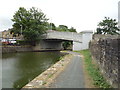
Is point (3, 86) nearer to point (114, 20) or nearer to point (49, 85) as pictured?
point (49, 85)

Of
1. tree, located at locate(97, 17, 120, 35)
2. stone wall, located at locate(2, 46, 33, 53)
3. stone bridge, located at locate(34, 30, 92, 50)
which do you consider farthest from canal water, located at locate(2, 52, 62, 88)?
tree, located at locate(97, 17, 120, 35)

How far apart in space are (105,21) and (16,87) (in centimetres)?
2134

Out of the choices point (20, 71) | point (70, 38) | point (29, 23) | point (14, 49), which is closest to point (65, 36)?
point (70, 38)

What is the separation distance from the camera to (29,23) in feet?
75.0

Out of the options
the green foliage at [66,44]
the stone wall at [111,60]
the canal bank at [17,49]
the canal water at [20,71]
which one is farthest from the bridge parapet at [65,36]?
the stone wall at [111,60]

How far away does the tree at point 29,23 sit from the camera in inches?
886

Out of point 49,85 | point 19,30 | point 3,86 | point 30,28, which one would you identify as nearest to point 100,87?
point 49,85

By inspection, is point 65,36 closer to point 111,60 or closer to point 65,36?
point 65,36

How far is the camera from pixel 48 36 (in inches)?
971

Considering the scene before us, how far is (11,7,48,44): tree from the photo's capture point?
22516 mm

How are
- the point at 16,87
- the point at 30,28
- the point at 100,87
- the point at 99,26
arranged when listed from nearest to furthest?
the point at 100,87 < the point at 16,87 < the point at 30,28 < the point at 99,26

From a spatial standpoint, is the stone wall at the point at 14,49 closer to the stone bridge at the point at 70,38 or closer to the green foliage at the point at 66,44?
the stone bridge at the point at 70,38

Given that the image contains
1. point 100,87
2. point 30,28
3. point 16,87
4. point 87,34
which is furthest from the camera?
point 30,28

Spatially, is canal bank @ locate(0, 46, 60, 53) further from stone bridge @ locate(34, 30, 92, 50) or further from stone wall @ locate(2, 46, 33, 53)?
stone bridge @ locate(34, 30, 92, 50)
